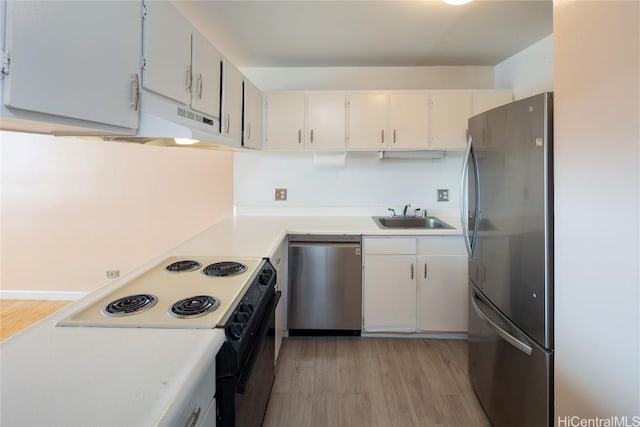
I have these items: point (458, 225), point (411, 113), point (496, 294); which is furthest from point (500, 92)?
point (496, 294)

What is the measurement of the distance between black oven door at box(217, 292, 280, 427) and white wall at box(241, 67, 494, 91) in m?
2.29

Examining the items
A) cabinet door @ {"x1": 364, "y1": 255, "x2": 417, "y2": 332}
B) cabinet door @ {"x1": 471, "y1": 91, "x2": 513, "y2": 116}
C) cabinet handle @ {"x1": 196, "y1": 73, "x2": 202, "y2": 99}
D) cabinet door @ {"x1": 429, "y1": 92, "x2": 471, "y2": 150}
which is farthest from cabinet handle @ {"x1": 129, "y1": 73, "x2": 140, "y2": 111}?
cabinet door @ {"x1": 471, "y1": 91, "x2": 513, "y2": 116}

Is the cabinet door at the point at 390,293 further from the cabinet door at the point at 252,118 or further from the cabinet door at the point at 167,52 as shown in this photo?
the cabinet door at the point at 167,52

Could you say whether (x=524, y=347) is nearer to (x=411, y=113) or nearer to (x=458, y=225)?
(x=458, y=225)

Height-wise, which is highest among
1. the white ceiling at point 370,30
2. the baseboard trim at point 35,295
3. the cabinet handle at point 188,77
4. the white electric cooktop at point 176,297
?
the white ceiling at point 370,30

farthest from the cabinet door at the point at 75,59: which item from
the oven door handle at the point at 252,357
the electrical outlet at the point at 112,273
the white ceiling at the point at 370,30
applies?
the electrical outlet at the point at 112,273

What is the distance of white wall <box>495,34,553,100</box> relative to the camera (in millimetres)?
2480

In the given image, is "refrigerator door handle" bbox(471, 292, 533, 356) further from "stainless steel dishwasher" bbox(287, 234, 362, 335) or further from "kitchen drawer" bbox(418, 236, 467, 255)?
"stainless steel dishwasher" bbox(287, 234, 362, 335)

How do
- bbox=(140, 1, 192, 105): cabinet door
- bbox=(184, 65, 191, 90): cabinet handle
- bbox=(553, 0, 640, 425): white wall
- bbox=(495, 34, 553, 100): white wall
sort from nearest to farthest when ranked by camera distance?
bbox=(553, 0, 640, 425): white wall
bbox=(140, 1, 192, 105): cabinet door
bbox=(184, 65, 191, 90): cabinet handle
bbox=(495, 34, 553, 100): white wall

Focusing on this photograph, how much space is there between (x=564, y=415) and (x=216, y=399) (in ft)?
4.04

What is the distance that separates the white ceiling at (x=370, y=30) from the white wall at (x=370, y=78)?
0.10m

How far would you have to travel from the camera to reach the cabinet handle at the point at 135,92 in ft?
4.14

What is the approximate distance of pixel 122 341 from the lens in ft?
2.94

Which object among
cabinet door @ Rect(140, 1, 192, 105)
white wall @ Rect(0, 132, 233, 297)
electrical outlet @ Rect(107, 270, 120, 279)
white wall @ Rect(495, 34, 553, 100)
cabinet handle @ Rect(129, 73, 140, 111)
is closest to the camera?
cabinet handle @ Rect(129, 73, 140, 111)
